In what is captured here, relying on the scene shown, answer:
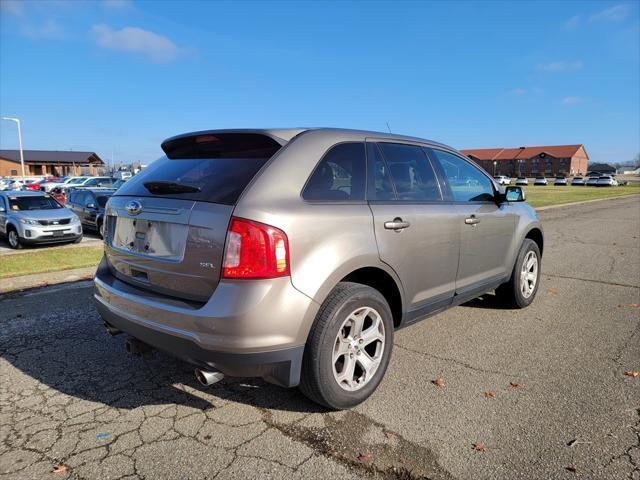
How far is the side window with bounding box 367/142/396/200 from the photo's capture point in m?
3.32

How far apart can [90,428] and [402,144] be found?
306 centimetres

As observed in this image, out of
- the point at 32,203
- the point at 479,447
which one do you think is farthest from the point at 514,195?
the point at 32,203

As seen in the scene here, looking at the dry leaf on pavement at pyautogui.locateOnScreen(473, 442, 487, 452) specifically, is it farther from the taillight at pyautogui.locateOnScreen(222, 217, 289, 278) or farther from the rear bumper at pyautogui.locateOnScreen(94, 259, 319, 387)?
the taillight at pyautogui.locateOnScreen(222, 217, 289, 278)

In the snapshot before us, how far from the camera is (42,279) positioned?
6.73 metres

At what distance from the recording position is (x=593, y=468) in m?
2.44

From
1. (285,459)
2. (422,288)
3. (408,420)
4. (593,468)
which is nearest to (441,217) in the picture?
(422,288)

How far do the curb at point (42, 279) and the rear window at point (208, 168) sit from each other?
13.3ft

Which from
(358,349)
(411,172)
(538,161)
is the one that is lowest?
(358,349)

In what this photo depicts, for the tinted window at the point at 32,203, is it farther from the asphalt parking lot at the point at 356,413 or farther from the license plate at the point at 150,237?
the license plate at the point at 150,237

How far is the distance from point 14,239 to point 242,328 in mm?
12210

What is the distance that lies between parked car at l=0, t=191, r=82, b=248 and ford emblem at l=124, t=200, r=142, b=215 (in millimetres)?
10407

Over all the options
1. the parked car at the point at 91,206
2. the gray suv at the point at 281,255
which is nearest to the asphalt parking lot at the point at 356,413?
the gray suv at the point at 281,255

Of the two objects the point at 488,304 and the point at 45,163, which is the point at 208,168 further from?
the point at 45,163

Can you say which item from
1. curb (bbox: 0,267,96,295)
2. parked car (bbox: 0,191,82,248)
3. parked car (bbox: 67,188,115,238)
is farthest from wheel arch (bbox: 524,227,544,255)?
parked car (bbox: 67,188,115,238)
